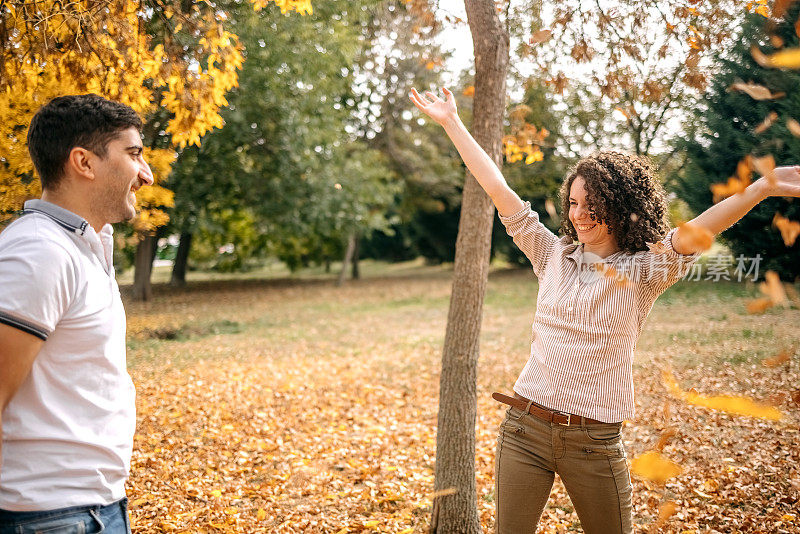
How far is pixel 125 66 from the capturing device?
3934mm

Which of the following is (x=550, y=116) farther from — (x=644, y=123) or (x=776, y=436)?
(x=776, y=436)

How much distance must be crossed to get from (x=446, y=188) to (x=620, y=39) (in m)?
19.3

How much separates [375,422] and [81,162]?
542cm

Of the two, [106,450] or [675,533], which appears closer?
[106,450]

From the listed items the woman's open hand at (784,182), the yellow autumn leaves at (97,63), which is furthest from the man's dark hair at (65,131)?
the yellow autumn leaves at (97,63)

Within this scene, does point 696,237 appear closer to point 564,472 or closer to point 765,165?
point 765,165

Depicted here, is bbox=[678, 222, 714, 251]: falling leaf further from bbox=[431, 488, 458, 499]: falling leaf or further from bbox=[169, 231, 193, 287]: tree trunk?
bbox=[169, 231, 193, 287]: tree trunk

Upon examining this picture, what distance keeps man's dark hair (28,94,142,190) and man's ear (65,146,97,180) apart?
12mm

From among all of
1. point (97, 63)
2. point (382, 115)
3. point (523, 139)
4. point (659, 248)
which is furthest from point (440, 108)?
point (382, 115)

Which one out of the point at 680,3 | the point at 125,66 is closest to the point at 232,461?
the point at 125,66

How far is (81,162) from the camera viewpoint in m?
1.66

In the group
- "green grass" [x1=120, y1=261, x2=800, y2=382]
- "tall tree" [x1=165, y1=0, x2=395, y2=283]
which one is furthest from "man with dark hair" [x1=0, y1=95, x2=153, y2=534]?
"tall tree" [x1=165, y1=0, x2=395, y2=283]

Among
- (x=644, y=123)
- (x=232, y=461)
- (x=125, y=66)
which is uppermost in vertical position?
(x=644, y=123)

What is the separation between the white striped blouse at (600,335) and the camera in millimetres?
2281
